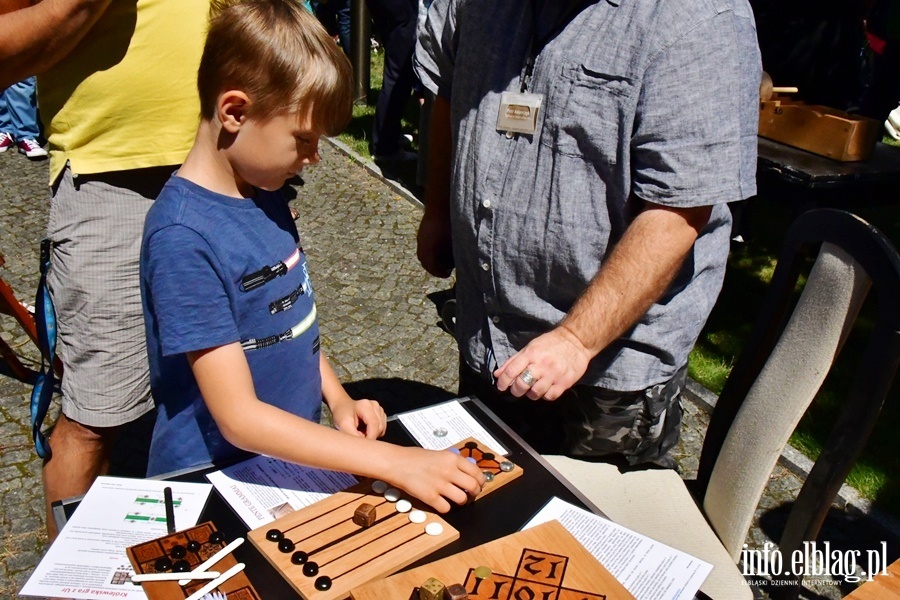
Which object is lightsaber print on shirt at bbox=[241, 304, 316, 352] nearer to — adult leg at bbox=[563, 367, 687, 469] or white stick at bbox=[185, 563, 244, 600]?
white stick at bbox=[185, 563, 244, 600]

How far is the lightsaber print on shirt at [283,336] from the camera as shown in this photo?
60.4 inches

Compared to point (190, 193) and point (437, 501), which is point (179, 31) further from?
point (437, 501)

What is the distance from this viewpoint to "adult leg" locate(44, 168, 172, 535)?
81.5 inches

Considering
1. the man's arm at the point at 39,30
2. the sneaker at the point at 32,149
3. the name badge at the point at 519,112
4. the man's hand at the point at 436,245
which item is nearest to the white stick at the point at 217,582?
the name badge at the point at 519,112

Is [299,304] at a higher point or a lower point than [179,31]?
lower

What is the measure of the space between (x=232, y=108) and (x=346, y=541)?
800mm

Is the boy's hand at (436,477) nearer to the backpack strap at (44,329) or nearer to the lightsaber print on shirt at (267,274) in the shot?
the lightsaber print on shirt at (267,274)

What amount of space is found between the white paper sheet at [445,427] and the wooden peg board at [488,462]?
1.2 inches

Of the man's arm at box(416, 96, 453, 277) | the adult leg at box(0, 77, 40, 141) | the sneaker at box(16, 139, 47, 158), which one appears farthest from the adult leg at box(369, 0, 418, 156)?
the man's arm at box(416, 96, 453, 277)

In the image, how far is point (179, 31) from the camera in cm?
203

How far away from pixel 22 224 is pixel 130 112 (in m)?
3.66

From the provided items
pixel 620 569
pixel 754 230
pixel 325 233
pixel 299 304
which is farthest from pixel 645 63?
pixel 754 230

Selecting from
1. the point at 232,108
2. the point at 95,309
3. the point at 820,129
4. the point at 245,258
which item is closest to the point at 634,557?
the point at 245,258

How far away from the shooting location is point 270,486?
1486 mm
